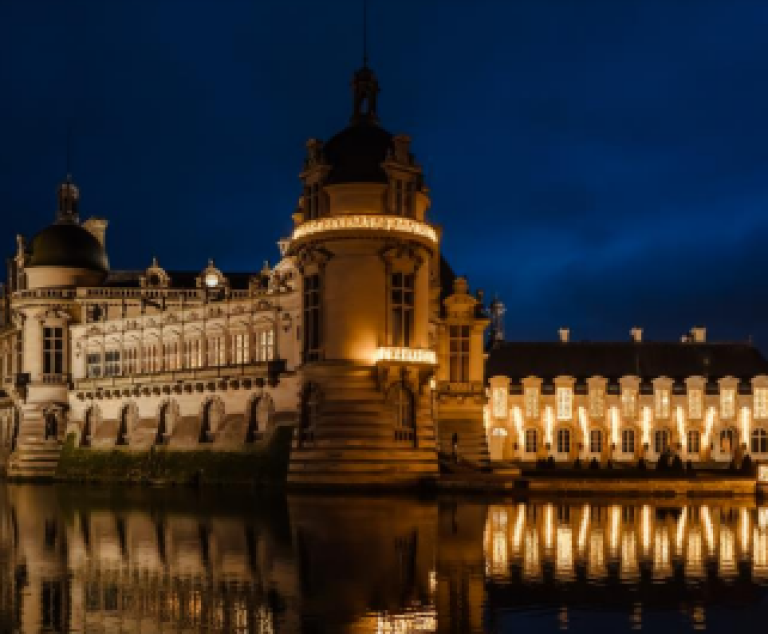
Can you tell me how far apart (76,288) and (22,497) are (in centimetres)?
2437

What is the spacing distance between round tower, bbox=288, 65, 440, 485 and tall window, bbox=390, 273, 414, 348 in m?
0.05

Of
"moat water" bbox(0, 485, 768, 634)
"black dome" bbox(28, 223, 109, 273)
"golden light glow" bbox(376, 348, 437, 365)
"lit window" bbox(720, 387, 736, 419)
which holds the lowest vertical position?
"moat water" bbox(0, 485, 768, 634)

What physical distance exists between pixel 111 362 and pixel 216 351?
1244 cm

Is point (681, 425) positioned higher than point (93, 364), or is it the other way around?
point (93, 364)

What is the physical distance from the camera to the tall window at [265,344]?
69.8 m

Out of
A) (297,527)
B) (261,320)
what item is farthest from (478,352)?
(297,527)

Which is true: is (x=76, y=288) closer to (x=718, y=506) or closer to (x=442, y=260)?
(x=442, y=260)

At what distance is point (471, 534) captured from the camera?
37969 mm

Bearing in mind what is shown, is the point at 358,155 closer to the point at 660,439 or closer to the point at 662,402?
the point at 662,402

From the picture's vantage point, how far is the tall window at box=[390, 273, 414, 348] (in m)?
60.6

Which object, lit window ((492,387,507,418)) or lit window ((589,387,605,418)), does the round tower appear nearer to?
lit window ((492,387,507,418))

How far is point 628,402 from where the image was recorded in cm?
9069

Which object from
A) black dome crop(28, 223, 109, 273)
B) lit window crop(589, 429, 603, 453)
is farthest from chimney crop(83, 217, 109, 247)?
lit window crop(589, 429, 603, 453)

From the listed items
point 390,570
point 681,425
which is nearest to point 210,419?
point 681,425
